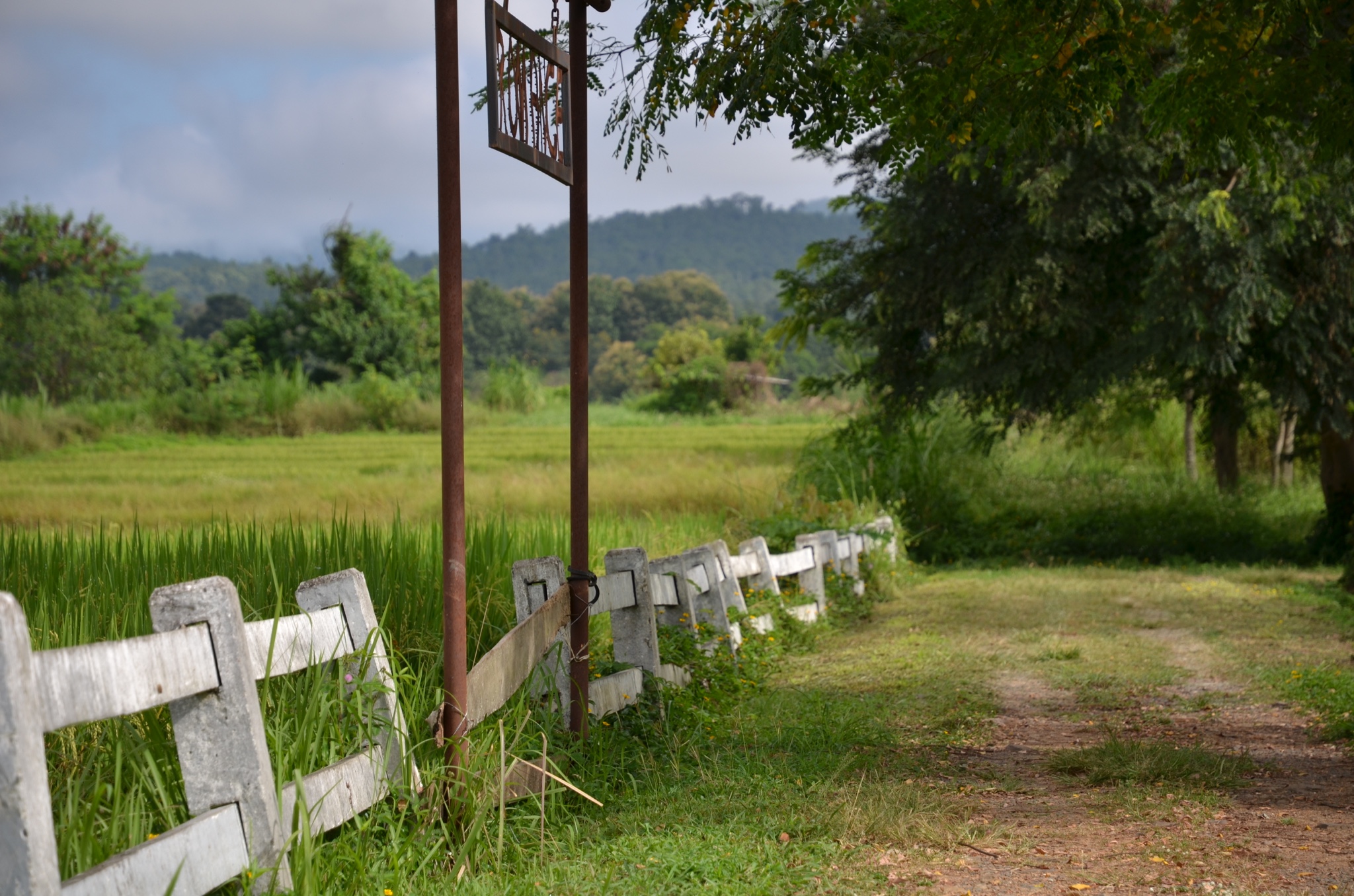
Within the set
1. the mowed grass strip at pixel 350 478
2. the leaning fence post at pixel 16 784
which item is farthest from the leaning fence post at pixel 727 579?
the leaning fence post at pixel 16 784

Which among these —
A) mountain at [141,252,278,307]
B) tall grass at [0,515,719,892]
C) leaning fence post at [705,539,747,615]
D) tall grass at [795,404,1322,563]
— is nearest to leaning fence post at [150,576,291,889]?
tall grass at [0,515,719,892]

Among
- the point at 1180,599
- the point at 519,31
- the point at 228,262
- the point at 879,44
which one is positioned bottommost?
the point at 1180,599

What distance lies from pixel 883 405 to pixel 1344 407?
5.22 meters

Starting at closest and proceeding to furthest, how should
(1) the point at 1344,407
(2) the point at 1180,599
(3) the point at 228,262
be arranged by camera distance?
1. (2) the point at 1180,599
2. (1) the point at 1344,407
3. (3) the point at 228,262

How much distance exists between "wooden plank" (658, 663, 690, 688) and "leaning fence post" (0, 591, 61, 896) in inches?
134

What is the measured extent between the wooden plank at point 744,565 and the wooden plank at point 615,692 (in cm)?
227

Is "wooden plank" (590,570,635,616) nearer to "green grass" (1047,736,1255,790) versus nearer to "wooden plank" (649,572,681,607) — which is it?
"wooden plank" (649,572,681,607)

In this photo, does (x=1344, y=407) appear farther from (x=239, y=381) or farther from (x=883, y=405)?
(x=239, y=381)

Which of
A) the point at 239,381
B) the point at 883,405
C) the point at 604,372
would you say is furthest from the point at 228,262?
the point at 883,405

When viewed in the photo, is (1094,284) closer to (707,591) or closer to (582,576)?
(707,591)

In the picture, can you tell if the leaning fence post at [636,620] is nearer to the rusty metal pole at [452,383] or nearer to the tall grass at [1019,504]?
the rusty metal pole at [452,383]

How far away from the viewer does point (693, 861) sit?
3270 millimetres

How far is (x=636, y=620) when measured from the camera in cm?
510

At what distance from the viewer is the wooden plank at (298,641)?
297 cm
